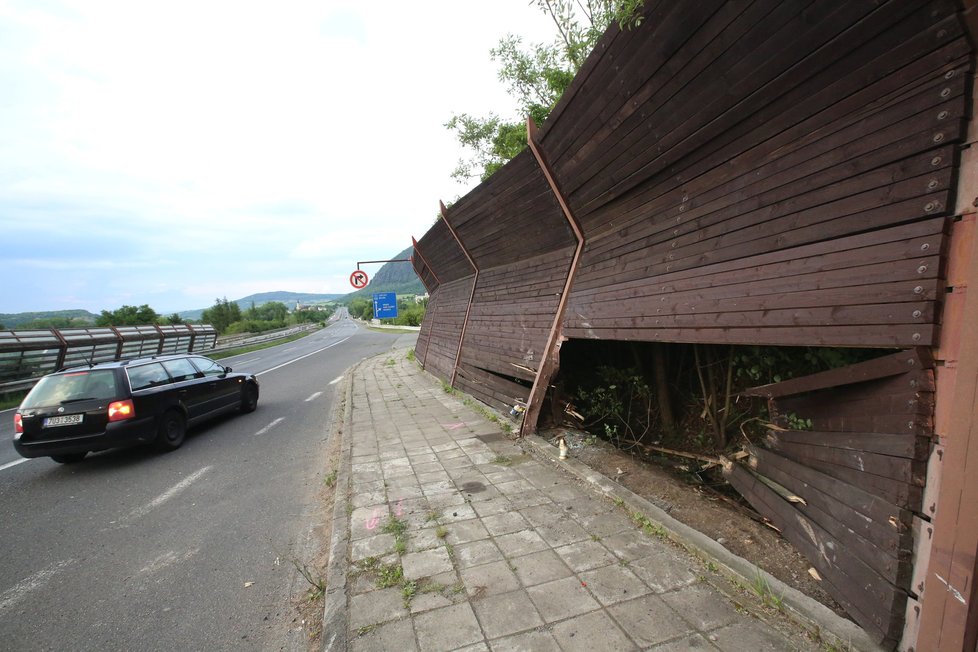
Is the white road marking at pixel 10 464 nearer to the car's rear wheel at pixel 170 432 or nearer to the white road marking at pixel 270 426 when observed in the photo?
the car's rear wheel at pixel 170 432

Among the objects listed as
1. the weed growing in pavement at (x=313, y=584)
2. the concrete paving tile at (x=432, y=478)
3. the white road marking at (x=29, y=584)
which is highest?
the concrete paving tile at (x=432, y=478)

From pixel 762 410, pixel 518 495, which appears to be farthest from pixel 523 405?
pixel 762 410

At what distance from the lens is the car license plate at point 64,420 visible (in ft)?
17.7

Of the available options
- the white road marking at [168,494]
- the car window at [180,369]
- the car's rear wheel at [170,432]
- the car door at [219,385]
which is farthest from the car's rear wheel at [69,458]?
the white road marking at [168,494]

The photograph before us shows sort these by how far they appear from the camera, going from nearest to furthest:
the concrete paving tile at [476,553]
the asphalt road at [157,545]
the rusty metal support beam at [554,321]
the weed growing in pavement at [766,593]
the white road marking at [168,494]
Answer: the weed growing in pavement at [766,593] → the asphalt road at [157,545] → the concrete paving tile at [476,553] → the white road marking at [168,494] → the rusty metal support beam at [554,321]

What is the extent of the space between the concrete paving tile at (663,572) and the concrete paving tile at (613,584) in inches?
2.4

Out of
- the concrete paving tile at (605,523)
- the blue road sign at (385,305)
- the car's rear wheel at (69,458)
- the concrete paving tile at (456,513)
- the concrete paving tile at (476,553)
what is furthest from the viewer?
the blue road sign at (385,305)

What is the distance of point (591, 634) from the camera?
2.19 metres

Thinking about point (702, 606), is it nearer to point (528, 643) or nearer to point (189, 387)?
point (528, 643)

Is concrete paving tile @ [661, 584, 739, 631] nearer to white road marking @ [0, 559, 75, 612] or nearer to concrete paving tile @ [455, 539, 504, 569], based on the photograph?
concrete paving tile @ [455, 539, 504, 569]

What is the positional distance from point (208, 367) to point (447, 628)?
7.69m

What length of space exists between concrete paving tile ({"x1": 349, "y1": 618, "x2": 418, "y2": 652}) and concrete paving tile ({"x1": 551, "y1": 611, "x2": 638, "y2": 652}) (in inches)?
30.0

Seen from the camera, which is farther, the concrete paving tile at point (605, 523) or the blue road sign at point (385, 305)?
the blue road sign at point (385, 305)

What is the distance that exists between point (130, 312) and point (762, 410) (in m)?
63.0
